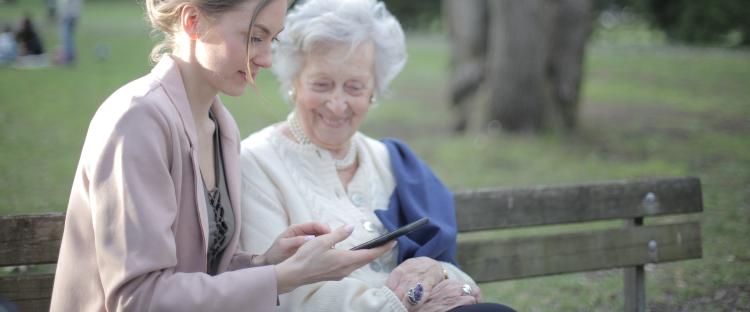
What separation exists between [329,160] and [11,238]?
3.74 ft

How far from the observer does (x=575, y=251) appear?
12.3ft

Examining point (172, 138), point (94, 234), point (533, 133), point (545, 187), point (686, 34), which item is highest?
point (172, 138)

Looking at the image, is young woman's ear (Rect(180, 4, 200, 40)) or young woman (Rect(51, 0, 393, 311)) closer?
young woman (Rect(51, 0, 393, 311))

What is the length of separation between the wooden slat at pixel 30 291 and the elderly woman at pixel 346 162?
715 millimetres

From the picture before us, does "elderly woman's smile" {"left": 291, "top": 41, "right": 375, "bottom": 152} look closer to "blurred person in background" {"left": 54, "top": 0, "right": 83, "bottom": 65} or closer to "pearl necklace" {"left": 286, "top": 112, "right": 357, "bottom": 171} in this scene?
"pearl necklace" {"left": 286, "top": 112, "right": 357, "bottom": 171}

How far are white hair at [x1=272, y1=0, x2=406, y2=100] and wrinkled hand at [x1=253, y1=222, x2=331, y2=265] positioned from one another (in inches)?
32.7

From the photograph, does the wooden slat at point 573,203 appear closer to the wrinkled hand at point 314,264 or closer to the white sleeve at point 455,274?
the white sleeve at point 455,274

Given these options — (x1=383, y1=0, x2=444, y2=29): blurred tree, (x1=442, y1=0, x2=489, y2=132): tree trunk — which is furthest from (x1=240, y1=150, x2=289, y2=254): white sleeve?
(x1=383, y1=0, x2=444, y2=29): blurred tree

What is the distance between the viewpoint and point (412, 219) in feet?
10.4

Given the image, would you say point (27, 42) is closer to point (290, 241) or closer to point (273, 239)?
point (273, 239)

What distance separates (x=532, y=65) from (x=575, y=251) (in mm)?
6116

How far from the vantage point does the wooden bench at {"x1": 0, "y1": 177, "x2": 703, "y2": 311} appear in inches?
141

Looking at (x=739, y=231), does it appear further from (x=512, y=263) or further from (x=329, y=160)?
(x=329, y=160)

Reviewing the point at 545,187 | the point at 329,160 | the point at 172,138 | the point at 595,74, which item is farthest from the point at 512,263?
the point at 595,74
